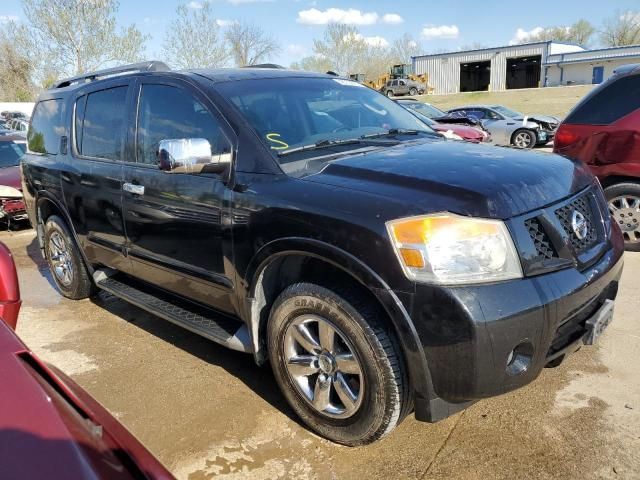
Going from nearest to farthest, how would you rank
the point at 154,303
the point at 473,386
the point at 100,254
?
the point at 473,386
the point at 154,303
the point at 100,254

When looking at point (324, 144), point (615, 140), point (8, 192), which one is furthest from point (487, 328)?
point (8, 192)

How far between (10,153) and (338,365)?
9188 millimetres

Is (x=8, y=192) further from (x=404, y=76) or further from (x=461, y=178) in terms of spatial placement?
(x=404, y=76)

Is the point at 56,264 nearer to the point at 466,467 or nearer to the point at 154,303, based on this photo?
the point at 154,303

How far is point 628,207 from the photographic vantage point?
545 cm

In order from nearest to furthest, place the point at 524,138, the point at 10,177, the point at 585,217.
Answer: the point at 585,217
the point at 10,177
the point at 524,138

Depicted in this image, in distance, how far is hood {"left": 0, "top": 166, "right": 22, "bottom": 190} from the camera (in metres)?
8.40

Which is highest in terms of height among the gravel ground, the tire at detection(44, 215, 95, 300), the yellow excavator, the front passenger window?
the yellow excavator

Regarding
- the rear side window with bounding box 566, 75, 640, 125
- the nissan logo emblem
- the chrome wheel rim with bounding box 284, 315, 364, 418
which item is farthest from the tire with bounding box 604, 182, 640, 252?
the chrome wheel rim with bounding box 284, 315, 364, 418

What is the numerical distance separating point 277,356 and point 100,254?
216 cm

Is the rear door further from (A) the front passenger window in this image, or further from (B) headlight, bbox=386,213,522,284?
(B) headlight, bbox=386,213,522,284

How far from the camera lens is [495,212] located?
2.28 m

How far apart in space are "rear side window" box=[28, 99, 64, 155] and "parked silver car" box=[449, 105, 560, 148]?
45.1 ft

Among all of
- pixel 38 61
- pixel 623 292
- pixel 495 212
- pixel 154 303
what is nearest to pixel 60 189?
pixel 154 303
